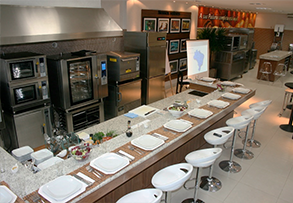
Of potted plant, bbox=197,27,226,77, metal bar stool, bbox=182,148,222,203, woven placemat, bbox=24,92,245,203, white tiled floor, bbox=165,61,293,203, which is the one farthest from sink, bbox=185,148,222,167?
potted plant, bbox=197,27,226,77

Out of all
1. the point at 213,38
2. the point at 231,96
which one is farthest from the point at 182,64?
the point at 231,96

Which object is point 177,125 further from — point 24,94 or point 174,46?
point 174,46

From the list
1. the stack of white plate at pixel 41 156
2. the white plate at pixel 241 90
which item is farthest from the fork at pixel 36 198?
the white plate at pixel 241 90

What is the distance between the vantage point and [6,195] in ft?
6.27

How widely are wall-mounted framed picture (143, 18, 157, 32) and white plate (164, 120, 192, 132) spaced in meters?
4.19

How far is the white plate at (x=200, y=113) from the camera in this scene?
11.7ft

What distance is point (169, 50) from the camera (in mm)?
8070

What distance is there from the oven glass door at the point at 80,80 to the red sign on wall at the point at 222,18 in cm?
598

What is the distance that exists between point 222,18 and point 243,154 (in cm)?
815

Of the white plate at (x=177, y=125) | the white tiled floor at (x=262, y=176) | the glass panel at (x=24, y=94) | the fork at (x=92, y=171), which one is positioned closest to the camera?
the fork at (x=92, y=171)

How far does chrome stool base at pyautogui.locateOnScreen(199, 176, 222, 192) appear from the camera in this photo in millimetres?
3613

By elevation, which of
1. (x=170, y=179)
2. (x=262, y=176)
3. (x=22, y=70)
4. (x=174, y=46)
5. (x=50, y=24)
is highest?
(x=50, y=24)

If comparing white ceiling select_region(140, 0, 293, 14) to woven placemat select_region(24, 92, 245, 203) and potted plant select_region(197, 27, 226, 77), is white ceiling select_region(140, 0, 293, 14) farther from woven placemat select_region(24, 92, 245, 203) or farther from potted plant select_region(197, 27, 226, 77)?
woven placemat select_region(24, 92, 245, 203)

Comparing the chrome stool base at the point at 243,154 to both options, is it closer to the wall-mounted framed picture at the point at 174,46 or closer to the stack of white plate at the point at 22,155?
the stack of white plate at the point at 22,155
